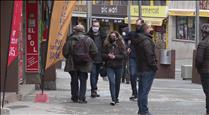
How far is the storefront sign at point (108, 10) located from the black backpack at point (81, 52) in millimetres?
33517

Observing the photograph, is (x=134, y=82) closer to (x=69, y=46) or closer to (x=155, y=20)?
(x=69, y=46)

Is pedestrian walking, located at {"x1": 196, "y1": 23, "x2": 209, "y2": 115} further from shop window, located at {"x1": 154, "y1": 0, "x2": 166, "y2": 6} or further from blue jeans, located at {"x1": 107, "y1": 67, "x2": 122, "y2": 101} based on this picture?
shop window, located at {"x1": 154, "y1": 0, "x2": 166, "y2": 6}

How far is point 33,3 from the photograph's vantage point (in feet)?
50.6

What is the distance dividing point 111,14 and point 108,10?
1.33ft

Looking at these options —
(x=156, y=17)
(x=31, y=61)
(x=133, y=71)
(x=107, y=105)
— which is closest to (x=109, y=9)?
(x=156, y=17)

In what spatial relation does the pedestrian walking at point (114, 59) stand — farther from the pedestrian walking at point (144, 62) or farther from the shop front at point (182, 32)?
the shop front at point (182, 32)

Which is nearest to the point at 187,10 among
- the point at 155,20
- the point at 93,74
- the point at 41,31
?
the point at 155,20

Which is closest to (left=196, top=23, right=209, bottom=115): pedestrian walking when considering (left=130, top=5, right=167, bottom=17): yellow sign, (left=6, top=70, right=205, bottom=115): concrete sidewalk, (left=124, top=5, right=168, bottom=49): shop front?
(left=6, top=70, right=205, bottom=115): concrete sidewalk

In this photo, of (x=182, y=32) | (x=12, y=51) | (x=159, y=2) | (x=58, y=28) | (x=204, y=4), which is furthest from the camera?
(x=159, y=2)

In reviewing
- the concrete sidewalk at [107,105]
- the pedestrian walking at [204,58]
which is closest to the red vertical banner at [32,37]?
the concrete sidewalk at [107,105]

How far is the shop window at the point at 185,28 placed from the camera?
36094mm

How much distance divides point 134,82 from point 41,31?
4629mm

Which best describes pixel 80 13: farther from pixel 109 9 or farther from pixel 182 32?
Result: pixel 182 32

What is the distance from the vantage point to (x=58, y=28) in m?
12.0
